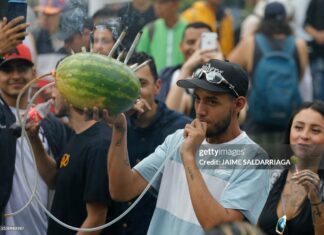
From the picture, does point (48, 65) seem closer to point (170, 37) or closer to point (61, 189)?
point (61, 189)

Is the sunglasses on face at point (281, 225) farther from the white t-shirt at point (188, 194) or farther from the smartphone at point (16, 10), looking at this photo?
the smartphone at point (16, 10)

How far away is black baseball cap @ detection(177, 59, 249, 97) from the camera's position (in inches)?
244

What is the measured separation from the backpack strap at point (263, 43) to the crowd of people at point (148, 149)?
350 mm

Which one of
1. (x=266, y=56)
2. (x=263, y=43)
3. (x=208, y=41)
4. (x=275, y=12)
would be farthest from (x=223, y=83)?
(x=275, y=12)

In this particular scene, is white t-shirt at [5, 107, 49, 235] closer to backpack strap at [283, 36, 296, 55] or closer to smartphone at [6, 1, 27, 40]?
smartphone at [6, 1, 27, 40]

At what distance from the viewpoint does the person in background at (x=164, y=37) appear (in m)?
11.1

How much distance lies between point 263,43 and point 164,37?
1.16 metres

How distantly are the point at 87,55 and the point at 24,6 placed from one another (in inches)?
41.2

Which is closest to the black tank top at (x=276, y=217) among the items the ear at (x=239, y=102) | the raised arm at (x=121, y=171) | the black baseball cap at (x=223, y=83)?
the ear at (x=239, y=102)

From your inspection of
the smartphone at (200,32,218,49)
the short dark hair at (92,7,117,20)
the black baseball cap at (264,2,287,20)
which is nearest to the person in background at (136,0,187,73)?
the black baseball cap at (264,2,287,20)

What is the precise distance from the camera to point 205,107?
6.21 metres

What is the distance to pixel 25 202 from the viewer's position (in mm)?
7336

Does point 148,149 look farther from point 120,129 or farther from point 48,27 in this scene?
point 48,27

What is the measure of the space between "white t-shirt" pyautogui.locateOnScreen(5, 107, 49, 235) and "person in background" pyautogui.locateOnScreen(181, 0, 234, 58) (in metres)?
5.11
